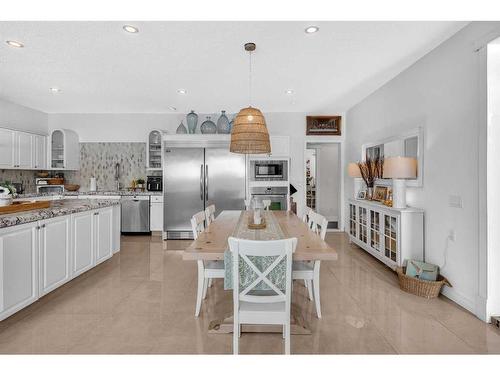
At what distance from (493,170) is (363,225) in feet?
7.24

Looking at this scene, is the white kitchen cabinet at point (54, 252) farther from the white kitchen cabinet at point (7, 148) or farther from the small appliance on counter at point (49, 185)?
the small appliance on counter at point (49, 185)

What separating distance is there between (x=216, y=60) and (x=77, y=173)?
457 centimetres

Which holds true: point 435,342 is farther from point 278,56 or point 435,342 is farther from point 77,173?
point 77,173

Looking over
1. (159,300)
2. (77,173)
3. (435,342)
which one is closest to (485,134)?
(435,342)

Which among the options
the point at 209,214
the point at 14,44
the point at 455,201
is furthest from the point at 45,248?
the point at 455,201

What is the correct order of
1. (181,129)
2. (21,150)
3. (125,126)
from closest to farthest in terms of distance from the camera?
(21,150) < (181,129) < (125,126)

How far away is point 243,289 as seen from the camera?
173 centimetres

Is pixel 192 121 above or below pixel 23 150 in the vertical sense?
above

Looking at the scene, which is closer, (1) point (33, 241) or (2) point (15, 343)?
(2) point (15, 343)

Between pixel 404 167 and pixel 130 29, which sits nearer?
pixel 130 29

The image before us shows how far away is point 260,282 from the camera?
1.79 m

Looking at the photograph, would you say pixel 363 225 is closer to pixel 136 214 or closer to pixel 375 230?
pixel 375 230

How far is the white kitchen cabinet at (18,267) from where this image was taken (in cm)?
212

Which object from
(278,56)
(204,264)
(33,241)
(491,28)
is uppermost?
(278,56)
